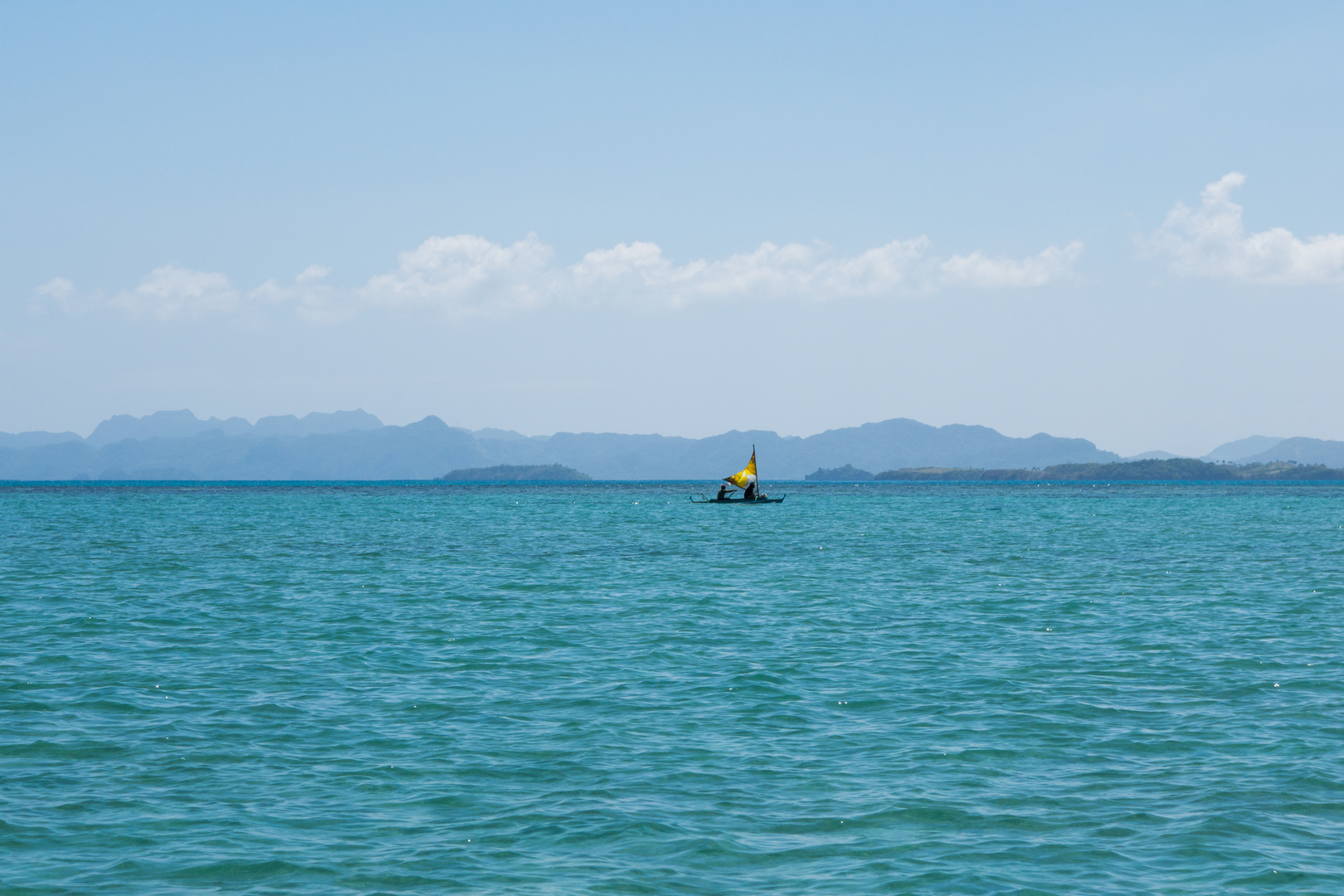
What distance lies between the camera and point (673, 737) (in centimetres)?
1981

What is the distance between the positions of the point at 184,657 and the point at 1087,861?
23.2 metres

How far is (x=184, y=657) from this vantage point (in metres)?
28.2

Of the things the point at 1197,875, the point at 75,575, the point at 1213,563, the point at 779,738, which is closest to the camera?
the point at 1197,875

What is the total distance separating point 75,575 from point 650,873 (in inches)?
1788

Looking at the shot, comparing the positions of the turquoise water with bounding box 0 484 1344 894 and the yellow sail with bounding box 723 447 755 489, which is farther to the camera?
the yellow sail with bounding box 723 447 755 489

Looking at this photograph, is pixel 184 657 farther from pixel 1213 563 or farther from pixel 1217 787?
pixel 1213 563

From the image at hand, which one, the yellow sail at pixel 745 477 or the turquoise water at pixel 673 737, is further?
the yellow sail at pixel 745 477

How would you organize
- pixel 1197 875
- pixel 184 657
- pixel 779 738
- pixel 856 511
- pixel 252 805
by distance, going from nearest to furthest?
pixel 1197 875 < pixel 252 805 < pixel 779 738 < pixel 184 657 < pixel 856 511

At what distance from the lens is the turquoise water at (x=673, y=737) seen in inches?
534

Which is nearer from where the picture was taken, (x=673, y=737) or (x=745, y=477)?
(x=673, y=737)

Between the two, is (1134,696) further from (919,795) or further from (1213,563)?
(1213,563)

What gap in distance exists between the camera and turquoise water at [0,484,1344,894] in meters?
13.6

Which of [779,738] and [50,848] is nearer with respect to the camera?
[50,848]

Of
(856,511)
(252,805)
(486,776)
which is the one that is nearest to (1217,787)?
A: (486,776)
